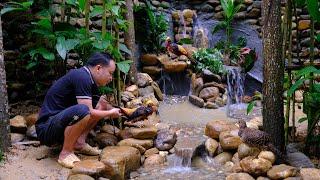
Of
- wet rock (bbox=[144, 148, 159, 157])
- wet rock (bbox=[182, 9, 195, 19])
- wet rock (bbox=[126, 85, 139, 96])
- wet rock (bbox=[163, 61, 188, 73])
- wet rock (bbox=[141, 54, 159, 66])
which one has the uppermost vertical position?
wet rock (bbox=[182, 9, 195, 19])

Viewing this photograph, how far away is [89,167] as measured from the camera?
11.1 feet

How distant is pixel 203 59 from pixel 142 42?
3.83ft

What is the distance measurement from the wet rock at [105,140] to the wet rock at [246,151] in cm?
130

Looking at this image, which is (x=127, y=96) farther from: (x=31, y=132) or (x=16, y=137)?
(x=16, y=137)

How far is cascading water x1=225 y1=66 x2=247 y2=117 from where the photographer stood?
6.77 metres

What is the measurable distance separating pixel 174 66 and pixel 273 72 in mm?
3464

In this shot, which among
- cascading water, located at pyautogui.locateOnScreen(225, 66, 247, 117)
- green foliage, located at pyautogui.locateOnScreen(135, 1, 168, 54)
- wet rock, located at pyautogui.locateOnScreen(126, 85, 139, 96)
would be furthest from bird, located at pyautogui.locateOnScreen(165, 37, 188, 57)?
wet rock, located at pyautogui.locateOnScreen(126, 85, 139, 96)

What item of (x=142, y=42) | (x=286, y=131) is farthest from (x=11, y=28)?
(x=286, y=131)

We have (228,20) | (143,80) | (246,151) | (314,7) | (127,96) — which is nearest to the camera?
(314,7)

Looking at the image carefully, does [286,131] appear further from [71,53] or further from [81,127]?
[71,53]

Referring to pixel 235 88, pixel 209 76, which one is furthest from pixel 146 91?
pixel 235 88

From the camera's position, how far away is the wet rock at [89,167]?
3.32 meters

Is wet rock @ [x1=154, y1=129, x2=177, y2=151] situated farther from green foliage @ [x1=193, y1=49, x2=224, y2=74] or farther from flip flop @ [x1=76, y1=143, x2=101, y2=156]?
green foliage @ [x1=193, y1=49, x2=224, y2=74]

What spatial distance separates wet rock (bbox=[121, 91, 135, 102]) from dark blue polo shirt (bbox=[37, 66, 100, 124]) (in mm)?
1644
